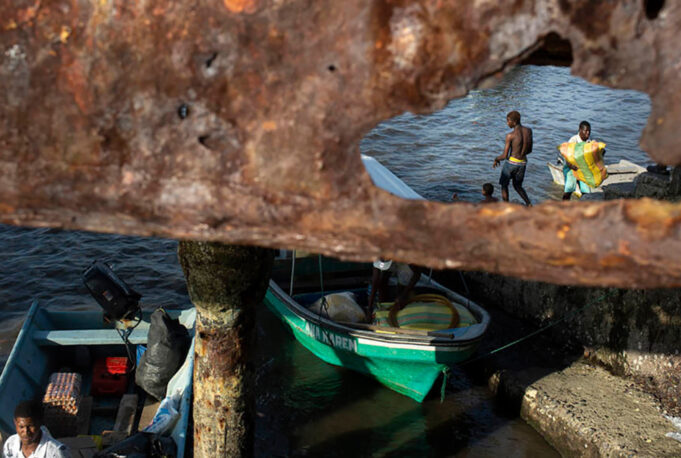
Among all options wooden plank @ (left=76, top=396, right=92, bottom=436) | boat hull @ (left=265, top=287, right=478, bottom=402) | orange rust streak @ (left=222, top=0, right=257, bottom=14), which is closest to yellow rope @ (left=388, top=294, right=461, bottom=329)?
boat hull @ (left=265, top=287, right=478, bottom=402)

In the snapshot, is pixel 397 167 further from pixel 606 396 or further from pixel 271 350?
pixel 606 396

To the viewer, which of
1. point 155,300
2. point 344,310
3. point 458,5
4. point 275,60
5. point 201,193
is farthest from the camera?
point 155,300

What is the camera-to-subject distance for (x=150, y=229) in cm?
167

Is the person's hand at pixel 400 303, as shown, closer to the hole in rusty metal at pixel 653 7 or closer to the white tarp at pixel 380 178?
the white tarp at pixel 380 178

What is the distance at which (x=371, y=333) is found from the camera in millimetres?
7758

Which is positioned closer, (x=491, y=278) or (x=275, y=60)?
(x=275, y=60)

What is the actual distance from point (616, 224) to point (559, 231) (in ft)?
0.44

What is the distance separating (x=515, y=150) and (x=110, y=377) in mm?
6903

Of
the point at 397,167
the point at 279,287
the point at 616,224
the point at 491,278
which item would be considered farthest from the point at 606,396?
the point at 397,167

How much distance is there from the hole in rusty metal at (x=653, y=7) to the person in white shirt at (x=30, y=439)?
5.11 meters

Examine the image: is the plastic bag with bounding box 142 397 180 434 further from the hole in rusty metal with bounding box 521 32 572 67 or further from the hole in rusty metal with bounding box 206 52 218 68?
the hole in rusty metal with bounding box 521 32 572 67

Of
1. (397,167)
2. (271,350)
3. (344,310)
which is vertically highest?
(397,167)

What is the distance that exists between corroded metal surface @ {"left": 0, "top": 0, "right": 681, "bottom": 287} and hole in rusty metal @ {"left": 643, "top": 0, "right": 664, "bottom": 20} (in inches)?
0.5

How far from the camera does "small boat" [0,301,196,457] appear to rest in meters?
6.42
